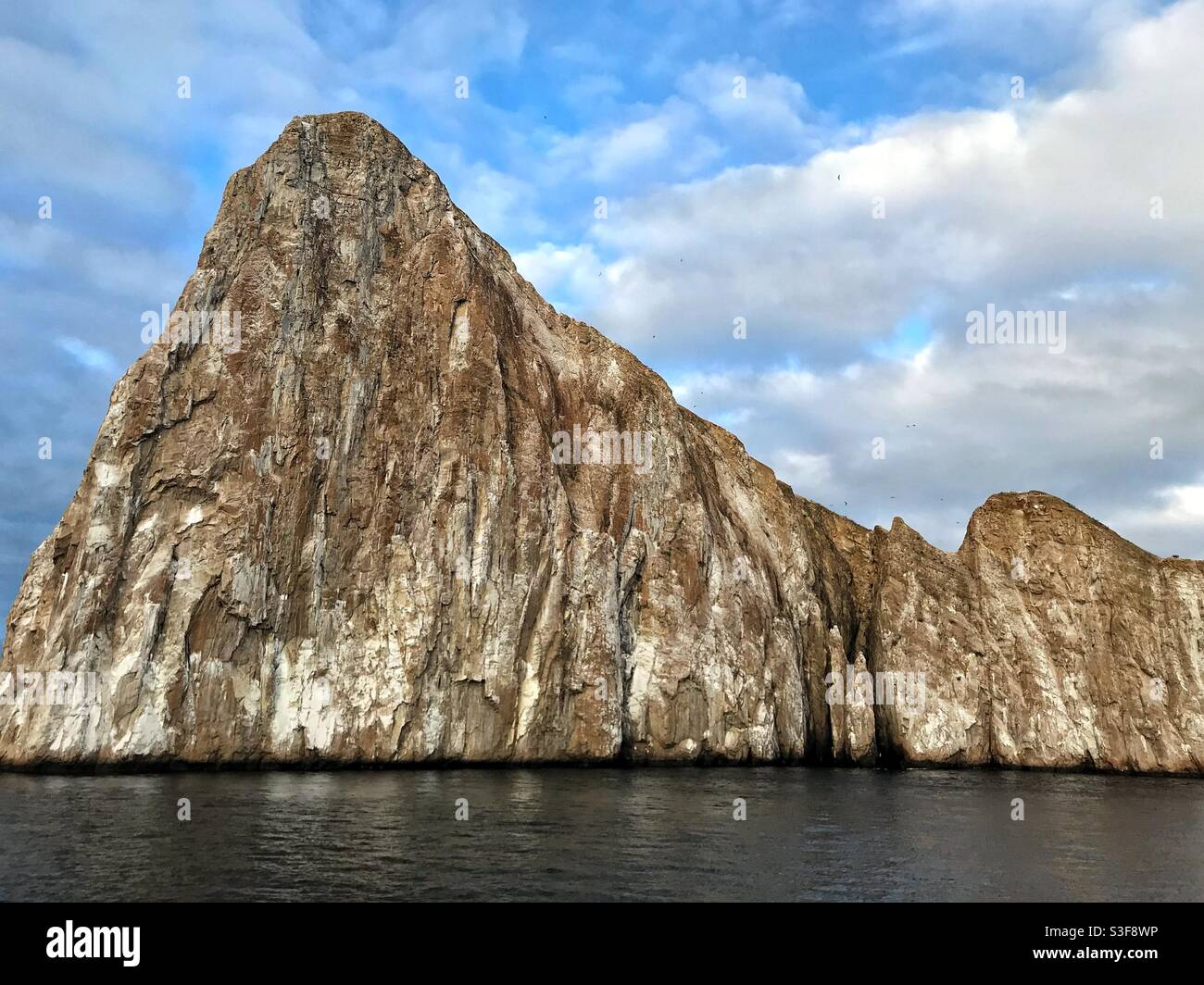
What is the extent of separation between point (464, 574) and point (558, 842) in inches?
1372

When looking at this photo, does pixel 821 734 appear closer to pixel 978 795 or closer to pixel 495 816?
pixel 978 795

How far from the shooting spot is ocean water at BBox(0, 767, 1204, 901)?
2344 cm

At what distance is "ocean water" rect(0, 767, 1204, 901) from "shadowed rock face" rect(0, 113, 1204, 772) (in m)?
7.93

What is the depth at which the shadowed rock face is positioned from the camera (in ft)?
182

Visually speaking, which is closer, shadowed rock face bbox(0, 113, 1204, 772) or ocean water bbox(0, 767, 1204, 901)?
ocean water bbox(0, 767, 1204, 901)

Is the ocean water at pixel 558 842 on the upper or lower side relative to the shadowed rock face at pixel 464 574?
lower

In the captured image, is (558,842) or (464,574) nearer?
(558,842)

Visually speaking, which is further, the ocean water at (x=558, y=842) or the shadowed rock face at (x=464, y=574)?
the shadowed rock face at (x=464, y=574)

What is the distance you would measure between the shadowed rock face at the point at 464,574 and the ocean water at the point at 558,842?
7.93 metres

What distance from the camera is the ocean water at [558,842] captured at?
2344 centimetres

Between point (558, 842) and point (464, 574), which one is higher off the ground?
point (464, 574)

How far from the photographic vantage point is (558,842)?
2969cm

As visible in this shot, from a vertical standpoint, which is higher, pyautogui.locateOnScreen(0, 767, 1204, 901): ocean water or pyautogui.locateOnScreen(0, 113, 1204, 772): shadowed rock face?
pyautogui.locateOnScreen(0, 113, 1204, 772): shadowed rock face
